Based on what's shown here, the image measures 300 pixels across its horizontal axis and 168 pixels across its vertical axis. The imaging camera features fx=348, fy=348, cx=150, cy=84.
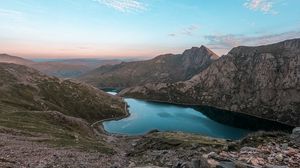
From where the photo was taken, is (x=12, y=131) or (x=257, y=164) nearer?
(x=257, y=164)

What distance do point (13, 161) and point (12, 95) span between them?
166 m

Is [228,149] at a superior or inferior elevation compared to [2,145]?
superior

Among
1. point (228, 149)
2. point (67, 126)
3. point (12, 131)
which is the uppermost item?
point (228, 149)

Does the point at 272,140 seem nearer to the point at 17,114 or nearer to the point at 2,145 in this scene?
the point at 2,145

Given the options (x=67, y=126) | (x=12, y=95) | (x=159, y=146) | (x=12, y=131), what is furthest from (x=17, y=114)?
(x=12, y=95)

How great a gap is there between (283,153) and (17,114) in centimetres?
9834

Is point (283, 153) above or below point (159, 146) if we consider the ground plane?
above

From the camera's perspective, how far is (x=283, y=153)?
26.2 metres

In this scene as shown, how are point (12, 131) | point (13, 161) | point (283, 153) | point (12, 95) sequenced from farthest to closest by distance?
1. point (12, 95)
2. point (12, 131)
3. point (13, 161)
4. point (283, 153)

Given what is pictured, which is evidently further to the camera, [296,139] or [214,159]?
[296,139]

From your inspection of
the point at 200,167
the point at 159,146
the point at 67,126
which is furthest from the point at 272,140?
the point at 67,126

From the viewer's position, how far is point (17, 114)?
110 m

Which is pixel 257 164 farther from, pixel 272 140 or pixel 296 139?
pixel 272 140

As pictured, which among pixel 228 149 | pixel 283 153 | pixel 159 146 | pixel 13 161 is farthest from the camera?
pixel 159 146
